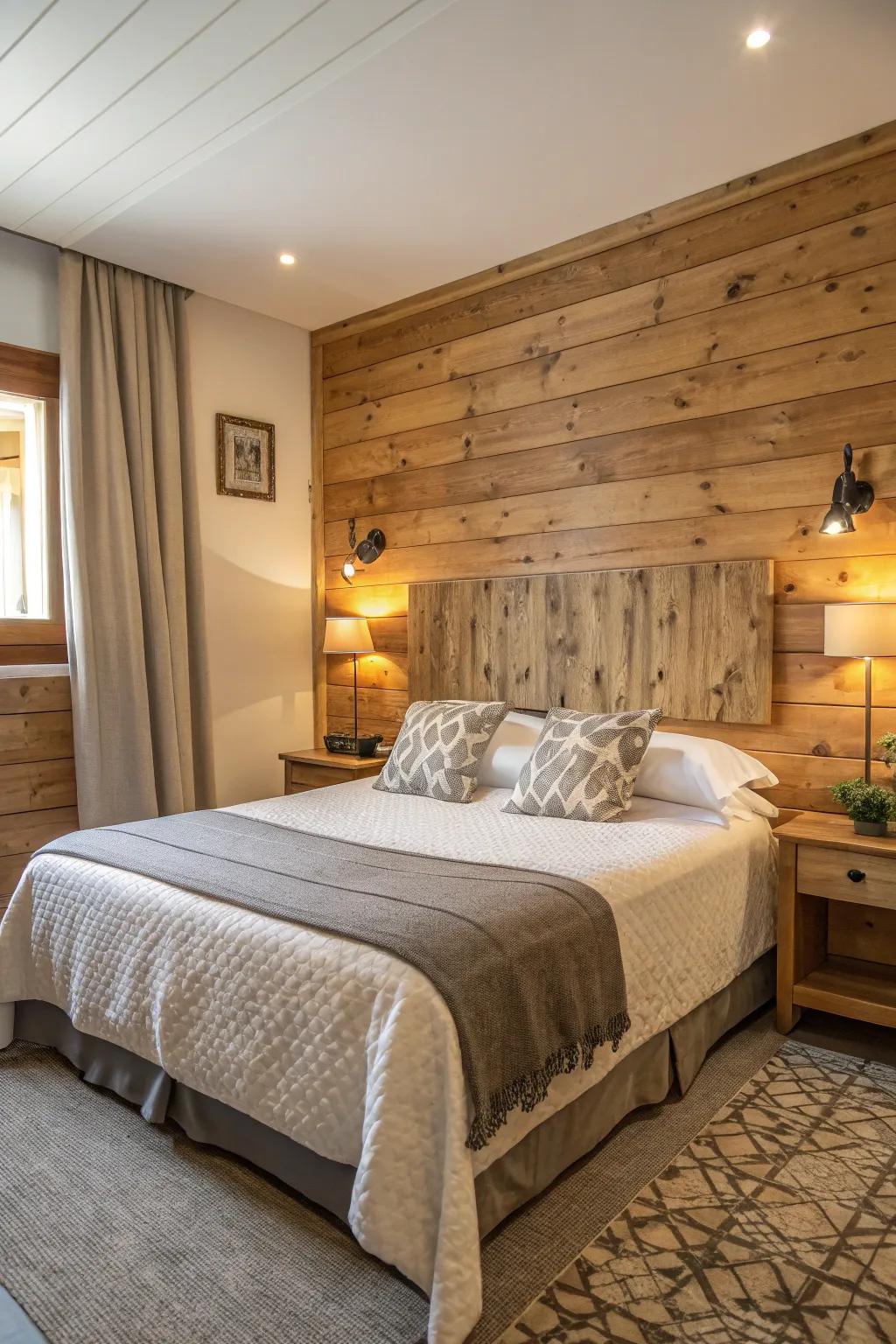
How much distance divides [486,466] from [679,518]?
0.95 m

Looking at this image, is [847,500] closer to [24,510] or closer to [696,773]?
[696,773]

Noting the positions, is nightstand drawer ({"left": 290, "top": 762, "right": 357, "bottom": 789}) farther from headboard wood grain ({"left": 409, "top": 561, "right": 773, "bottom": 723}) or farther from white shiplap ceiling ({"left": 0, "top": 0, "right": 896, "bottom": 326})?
white shiplap ceiling ({"left": 0, "top": 0, "right": 896, "bottom": 326})

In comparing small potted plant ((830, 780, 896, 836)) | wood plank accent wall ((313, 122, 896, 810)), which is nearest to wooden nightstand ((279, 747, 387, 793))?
wood plank accent wall ((313, 122, 896, 810))

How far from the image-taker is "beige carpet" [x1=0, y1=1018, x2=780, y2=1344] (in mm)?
1541

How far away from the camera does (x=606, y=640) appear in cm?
337

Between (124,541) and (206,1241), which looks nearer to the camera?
(206,1241)

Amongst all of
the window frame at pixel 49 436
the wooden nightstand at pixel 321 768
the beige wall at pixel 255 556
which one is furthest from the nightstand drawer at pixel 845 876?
the window frame at pixel 49 436

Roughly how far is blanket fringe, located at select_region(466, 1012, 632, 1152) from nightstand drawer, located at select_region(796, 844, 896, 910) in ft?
2.66

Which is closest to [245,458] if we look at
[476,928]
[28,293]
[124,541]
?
[124,541]

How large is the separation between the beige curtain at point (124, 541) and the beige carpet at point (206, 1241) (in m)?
1.58

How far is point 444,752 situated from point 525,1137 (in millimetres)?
1546

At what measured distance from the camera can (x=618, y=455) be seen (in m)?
3.38

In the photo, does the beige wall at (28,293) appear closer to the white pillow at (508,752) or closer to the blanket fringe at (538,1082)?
the white pillow at (508,752)

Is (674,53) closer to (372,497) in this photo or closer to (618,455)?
(618,455)
